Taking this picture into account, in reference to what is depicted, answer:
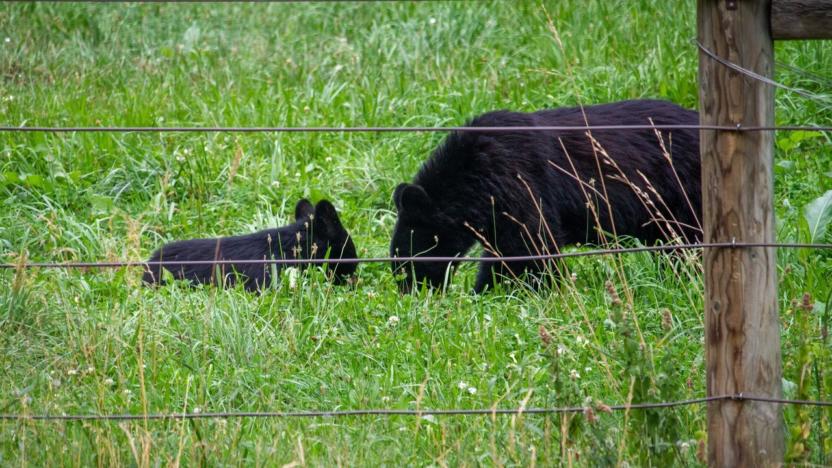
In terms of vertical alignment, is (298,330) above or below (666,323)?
below

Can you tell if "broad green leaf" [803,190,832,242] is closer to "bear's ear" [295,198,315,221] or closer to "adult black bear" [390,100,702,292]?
Answer: "adult black bear" [390,100,702,292]

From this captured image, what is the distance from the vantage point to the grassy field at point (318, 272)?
343 cm

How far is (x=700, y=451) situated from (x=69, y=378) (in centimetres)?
235

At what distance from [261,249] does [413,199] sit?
3.23 ft

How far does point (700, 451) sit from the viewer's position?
315 centimetres

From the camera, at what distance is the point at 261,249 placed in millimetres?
6340

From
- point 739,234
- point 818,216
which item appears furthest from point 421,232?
point 739,234

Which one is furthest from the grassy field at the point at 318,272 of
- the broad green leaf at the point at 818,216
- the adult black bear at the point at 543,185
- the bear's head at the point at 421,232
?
the adult black bear at the point at 543,185

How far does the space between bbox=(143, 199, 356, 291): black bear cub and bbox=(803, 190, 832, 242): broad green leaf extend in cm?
259

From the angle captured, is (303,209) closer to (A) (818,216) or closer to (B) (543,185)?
(B) (543,185)

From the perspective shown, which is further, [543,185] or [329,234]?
[329,234]

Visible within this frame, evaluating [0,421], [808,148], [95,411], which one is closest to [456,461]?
[95,411]

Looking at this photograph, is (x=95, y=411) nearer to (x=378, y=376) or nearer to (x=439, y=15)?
(x=378, y=376)

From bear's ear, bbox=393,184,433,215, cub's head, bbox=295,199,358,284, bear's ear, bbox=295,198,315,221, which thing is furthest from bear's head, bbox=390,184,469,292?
bear's ear, bbox=295,198,315,221
